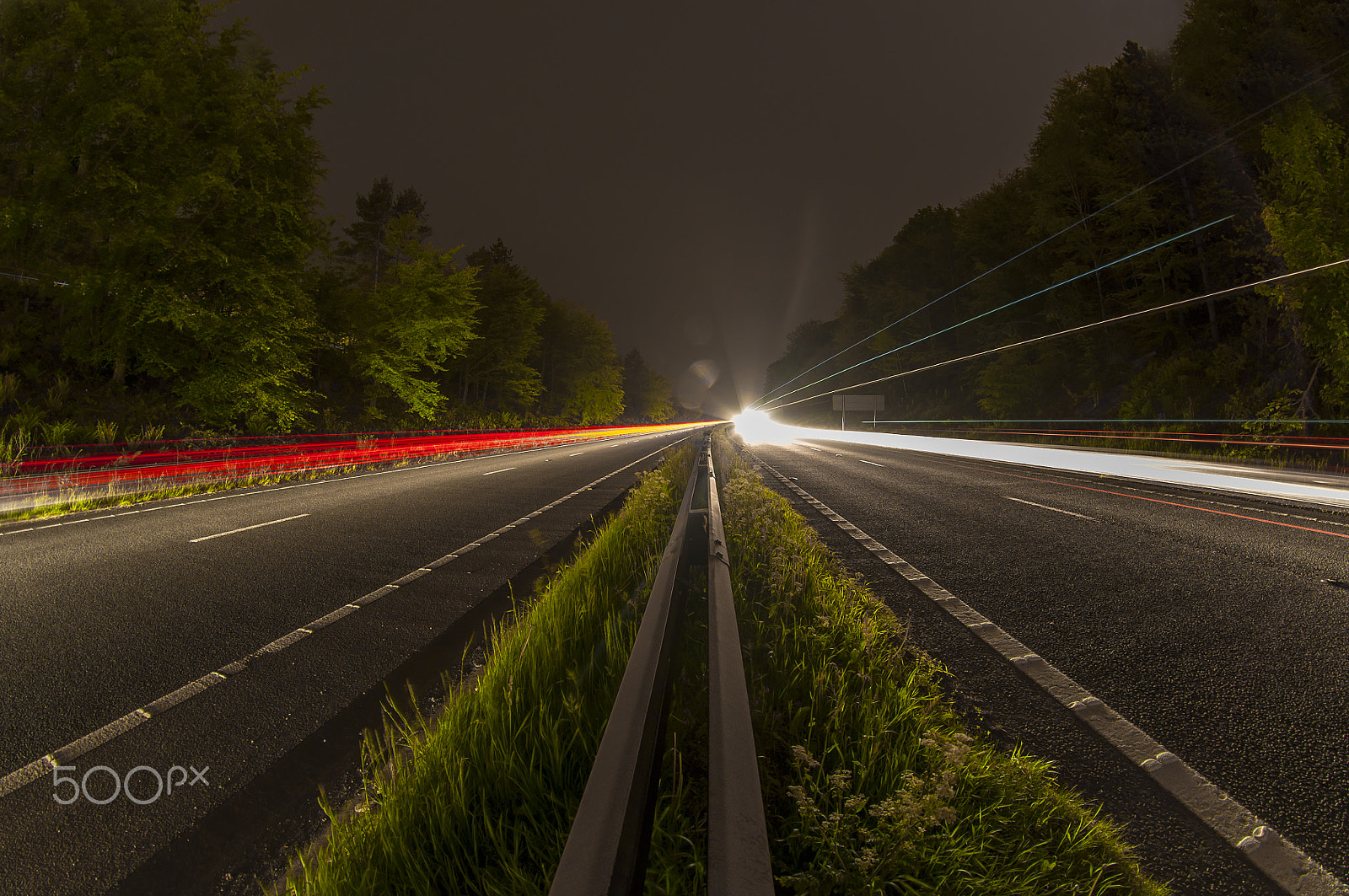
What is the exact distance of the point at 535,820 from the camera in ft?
6.37

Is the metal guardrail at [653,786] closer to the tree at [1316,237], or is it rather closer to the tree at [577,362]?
the tree at [1316,237]

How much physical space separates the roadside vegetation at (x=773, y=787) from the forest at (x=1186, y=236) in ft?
46.5

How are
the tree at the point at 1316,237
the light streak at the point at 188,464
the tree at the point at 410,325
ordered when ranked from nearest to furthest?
the light streak at the point at 188,464
the tree at the point at 1316,237
the tree at the point at 410,325

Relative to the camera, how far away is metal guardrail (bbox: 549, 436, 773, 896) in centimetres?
128

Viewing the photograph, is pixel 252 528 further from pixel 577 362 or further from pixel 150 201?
pixel 577 362

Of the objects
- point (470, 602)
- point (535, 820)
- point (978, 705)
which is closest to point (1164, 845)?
point (978, 705)

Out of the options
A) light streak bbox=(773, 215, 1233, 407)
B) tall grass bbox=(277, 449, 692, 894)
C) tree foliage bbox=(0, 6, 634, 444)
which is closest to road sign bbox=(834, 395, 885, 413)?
light streak bbox=(773, 215, 1233, 407)

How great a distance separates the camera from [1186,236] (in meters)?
26.1

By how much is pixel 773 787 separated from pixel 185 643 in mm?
4157

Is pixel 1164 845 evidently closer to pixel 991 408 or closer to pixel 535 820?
pixel 535 820

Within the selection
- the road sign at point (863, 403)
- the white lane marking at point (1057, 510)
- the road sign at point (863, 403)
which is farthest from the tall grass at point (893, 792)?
the road sign at point (863, 403)

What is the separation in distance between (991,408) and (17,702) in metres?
48.0

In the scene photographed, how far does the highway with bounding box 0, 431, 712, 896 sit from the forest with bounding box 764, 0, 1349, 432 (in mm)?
15779

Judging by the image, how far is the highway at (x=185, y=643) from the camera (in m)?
2.20
